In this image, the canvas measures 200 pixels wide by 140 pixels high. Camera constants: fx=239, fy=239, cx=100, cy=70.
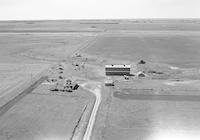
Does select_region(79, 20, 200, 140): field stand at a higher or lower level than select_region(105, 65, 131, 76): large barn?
lower

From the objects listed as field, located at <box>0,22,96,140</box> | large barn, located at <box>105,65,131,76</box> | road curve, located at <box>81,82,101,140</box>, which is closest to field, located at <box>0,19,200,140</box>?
field, located at <box>0,22,96,140</box>

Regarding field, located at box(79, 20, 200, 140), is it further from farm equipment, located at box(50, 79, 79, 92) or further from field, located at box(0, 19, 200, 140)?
farm equipment, located at box(50, 79, 79, 92)

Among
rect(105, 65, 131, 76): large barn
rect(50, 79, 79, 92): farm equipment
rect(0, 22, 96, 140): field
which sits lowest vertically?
rect(0, 22, 96, 140): field

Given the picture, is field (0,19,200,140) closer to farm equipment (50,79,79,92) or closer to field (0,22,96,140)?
field (0,22,96,140)

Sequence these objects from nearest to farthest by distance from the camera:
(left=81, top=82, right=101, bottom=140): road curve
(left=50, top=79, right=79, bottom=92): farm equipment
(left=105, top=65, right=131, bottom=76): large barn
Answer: (left=81, top=82, right=101, bottom=140): road curve
(left=50, top=79, right=79, bottom=92): farm equipment
(left=105, top=65, right=131, bottom=76): large barn

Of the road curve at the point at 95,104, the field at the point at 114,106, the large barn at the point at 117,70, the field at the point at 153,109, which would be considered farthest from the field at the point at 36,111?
the large barn at the point at 117,70

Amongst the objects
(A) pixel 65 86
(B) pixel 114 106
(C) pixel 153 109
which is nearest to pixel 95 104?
(B) pixel 114 106

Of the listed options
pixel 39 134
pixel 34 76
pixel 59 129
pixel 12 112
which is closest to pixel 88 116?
pixel 59 129

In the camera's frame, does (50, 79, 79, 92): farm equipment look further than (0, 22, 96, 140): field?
Yes

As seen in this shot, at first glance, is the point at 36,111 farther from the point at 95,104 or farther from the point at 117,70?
the point at 117,70

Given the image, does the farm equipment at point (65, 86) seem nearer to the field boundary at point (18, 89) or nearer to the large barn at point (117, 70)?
the field boundary at point (18, 89)

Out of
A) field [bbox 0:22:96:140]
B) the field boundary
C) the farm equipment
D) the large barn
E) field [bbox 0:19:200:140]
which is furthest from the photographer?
the large barn
